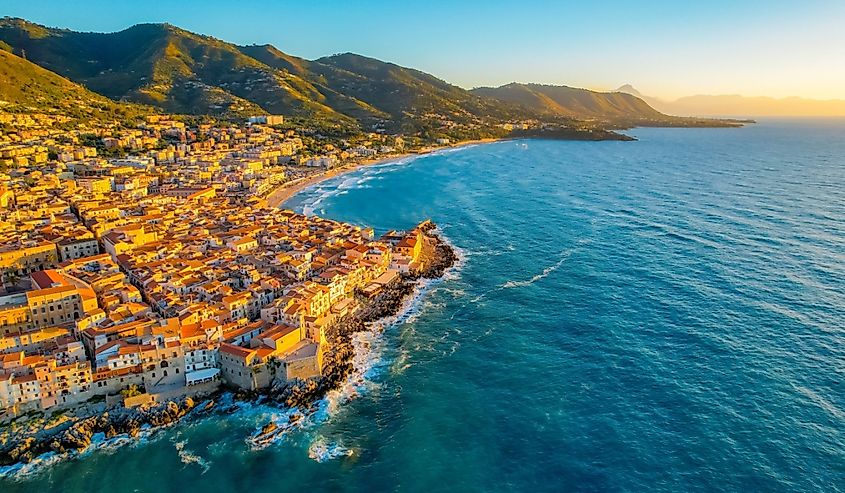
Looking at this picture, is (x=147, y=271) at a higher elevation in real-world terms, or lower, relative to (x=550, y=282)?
higher

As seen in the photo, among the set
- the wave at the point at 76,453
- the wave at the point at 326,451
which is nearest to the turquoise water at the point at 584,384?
the wave at the point at 326,451

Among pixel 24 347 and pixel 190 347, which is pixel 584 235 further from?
pixel 24 347

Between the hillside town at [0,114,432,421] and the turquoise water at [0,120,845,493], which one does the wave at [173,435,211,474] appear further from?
the hillside town at [0,114,432,421]

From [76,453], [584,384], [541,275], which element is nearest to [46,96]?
[76,453]

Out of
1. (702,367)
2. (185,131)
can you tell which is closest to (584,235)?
(702,367)

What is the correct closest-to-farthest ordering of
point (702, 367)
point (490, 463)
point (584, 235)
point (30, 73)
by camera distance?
point (490, 463) < point (702, 367) < point (584, 235) < point (30, 73)
